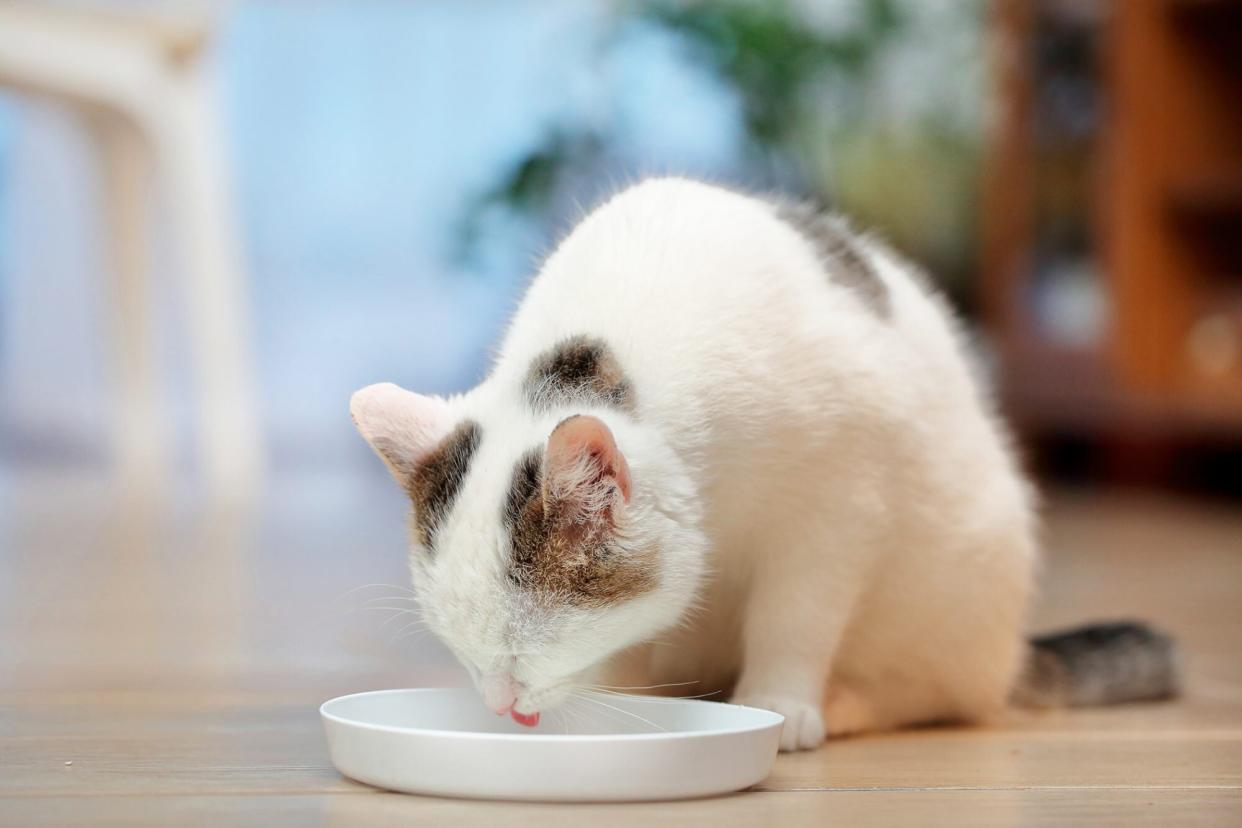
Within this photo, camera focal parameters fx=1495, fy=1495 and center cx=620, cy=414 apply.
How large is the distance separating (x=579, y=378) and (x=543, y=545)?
191 mm

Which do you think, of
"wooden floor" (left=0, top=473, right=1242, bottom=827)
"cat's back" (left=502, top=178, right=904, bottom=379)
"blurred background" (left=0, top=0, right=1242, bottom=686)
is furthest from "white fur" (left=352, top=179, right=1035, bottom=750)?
"blurred background" (left=0, top=0, right=1242, bottom=686)

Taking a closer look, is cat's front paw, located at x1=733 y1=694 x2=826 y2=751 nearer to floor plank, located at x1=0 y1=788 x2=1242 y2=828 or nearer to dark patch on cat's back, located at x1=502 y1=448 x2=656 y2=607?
floor plank, located at x1=0 y1=788 x2=1242 y2=828

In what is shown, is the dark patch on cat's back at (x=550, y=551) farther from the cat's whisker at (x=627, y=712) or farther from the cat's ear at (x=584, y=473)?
the cat's whisker at (x=627, y=712)

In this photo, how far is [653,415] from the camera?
1381 millimetres

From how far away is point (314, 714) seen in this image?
5.43 ft

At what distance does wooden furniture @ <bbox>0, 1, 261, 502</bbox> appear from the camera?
13.2ft

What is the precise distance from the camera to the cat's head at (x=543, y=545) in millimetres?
1253

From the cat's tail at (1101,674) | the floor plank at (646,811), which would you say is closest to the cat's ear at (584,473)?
the floor plank at (646,811)

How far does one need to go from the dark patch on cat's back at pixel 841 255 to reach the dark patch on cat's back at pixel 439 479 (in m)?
0.47

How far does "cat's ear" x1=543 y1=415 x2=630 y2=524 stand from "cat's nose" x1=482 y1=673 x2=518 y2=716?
5.9 inches

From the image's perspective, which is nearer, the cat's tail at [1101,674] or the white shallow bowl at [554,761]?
the white shallow bowl at [554,761]

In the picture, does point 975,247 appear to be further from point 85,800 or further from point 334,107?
point 85,800

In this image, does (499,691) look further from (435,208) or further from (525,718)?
(435,208)

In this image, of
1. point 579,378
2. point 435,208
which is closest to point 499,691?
point 579,378
